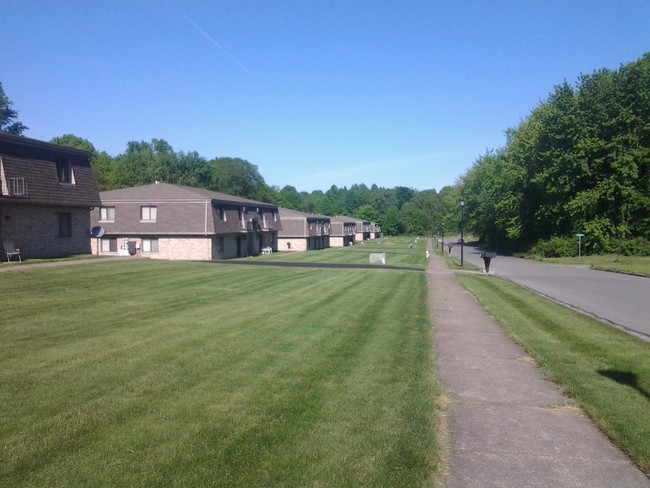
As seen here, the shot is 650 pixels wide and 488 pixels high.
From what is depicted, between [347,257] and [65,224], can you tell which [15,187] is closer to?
[65,224]

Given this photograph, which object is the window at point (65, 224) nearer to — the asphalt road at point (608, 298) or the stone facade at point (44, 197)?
the stone facade at point (44, 197)

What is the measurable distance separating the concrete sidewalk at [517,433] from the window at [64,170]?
74.3ft

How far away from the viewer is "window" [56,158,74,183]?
25.6 m

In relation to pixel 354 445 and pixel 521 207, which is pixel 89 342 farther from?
pixel 521 207

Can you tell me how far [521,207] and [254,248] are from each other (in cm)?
3514

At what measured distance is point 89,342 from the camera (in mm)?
8789

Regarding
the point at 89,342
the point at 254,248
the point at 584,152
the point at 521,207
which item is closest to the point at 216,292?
the point at 89,342

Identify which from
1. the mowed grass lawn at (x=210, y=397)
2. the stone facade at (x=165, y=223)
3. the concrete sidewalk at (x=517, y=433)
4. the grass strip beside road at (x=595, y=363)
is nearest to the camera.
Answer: the mowed grass lawn at (x=210, y=397)

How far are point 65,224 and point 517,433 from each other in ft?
82.5

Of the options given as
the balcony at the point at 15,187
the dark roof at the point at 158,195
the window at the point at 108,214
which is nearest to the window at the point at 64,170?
the balcony at the point at 15,187

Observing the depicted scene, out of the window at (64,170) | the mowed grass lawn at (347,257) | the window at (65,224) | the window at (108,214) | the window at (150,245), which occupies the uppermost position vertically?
the window at (64,170)

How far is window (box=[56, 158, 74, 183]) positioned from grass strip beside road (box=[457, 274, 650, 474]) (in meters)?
21.1

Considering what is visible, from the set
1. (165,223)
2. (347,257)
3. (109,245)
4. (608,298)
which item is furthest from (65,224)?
(347,257)

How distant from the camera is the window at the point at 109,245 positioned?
43272 millimetres
